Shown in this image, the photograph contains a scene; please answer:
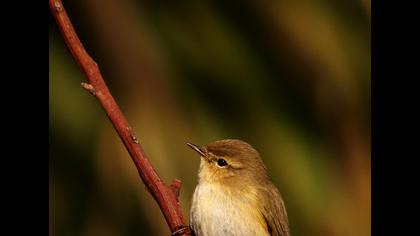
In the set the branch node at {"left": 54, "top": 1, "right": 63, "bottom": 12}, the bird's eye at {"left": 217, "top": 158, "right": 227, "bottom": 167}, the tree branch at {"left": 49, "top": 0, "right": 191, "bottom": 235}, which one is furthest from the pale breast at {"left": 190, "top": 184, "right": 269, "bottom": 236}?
the branch node at {"left": 54, "top": 1, "right": 63, "bottom": 12}

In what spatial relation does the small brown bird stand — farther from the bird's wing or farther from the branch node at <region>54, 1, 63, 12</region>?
the branch node at <region>54, 1, 63, 12</region>

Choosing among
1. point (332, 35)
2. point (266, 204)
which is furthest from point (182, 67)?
point (266, 204)

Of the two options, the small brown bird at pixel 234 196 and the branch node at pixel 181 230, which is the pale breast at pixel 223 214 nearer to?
the small brown bird at pixel 234 196

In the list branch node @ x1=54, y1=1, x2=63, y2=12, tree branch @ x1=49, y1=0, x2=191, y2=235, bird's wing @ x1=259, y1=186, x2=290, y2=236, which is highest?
branch node @ x1=54, y1=1, x2=63, y2=12

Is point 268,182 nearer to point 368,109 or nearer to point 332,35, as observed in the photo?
point 368,109

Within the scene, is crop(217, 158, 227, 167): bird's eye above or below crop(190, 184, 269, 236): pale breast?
above

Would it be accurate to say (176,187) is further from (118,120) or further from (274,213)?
(274,213)

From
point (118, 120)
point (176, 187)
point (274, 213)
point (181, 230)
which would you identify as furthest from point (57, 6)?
point (274, 213)
